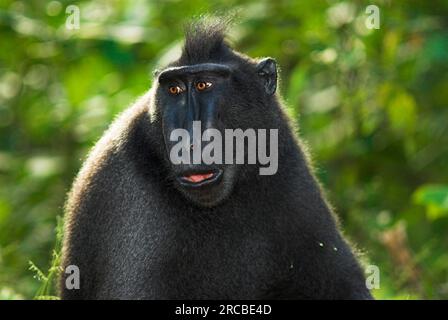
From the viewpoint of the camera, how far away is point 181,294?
5.85 m

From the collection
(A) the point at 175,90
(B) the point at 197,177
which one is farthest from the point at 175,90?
(B) the point at 197,177

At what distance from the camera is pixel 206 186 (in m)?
5.75

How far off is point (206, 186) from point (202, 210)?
37cm

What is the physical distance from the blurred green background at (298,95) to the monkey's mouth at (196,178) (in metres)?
3.55

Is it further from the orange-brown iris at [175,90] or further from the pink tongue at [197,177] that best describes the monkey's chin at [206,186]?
the orange-brown iris at [175,90]

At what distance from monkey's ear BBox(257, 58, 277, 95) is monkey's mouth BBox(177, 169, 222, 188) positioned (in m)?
0.90

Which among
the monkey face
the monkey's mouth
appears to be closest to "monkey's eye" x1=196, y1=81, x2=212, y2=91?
the monkey face

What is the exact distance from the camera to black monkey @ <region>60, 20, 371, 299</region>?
5891 millimetres

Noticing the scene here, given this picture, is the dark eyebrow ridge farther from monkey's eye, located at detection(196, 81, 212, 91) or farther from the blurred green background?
the blurred green background

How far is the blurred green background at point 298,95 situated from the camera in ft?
31.3

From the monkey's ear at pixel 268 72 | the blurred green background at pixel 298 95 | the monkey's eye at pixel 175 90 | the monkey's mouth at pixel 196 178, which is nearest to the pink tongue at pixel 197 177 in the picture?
the monkey's mouth at pixel 196 178

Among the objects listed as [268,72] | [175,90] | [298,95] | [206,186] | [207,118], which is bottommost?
[206,186]

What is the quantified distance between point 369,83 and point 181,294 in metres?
5.17

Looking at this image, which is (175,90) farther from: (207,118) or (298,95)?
(298,95)
